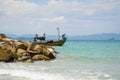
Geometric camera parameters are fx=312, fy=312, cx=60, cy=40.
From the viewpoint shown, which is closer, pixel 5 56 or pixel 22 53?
pixel 5 56

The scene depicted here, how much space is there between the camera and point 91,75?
18688mm

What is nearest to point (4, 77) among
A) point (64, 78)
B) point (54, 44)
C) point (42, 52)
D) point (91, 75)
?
point (64, 78)

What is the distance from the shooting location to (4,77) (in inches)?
679

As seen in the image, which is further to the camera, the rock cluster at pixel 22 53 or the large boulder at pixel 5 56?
the rock cluster at pixel 22 53

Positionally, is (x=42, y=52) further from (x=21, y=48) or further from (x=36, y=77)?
(x=36, y=77)

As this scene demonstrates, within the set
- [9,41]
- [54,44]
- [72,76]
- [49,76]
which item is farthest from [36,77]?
[54,44]

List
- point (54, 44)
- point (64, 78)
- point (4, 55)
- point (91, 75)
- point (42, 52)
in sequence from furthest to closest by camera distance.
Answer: point (54, 44), point (42, 52), point (4, 55), point (91, 75), point (64, 78)

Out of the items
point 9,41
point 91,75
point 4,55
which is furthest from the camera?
point 9,41

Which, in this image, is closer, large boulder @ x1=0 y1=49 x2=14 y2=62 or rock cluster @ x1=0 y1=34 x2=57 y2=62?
large boulder @ x1=0 y1=49 x2=14 y2=62

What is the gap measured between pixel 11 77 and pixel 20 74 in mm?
1443

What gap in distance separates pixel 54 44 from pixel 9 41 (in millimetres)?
31150

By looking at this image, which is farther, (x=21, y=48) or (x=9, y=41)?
(x=9, y=41)

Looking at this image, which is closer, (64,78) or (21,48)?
(64,78)

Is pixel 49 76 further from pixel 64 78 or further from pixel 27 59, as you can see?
pixel 27 59
